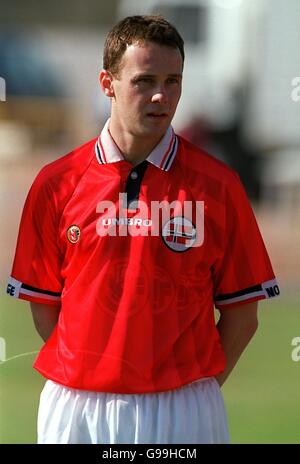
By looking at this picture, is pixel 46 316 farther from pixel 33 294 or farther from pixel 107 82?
pixel 107 82

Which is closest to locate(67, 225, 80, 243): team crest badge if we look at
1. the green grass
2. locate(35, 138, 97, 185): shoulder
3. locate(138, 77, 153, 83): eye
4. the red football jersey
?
the red football jersey

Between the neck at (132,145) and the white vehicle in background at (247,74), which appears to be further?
the white vehicle in background at (247,74)

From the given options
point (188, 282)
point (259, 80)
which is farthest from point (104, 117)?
point (188, 282)

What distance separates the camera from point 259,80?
4.22m

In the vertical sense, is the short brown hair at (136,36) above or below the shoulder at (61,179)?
above

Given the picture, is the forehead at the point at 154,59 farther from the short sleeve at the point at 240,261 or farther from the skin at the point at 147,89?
the short sleeve at the point at 240,261

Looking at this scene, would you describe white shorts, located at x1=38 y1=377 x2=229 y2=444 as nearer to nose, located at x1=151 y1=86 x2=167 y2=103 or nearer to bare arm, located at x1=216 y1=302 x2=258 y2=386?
bare arm, located at x1=216 y1=302 x2=258 y2=386

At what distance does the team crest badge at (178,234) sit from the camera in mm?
2010

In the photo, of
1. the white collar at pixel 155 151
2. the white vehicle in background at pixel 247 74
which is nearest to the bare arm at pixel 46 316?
the white collar at pixel 155 151

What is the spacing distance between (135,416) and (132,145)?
64 centimetres

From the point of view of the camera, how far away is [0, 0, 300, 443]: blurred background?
Answer: 11.4ft

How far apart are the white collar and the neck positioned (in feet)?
0.04

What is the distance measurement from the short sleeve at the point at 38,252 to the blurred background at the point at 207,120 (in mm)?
887
